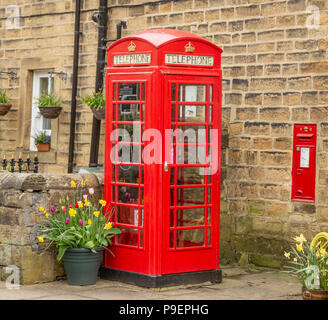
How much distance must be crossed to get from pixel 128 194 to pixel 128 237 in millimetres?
469

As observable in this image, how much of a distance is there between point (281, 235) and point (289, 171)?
2.50 feet

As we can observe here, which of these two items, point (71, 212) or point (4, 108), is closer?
point (71, 212)

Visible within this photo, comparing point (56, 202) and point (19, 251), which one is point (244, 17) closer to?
point (56, 202)

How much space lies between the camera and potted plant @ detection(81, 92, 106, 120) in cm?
1102

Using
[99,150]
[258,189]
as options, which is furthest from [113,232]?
[99,150]

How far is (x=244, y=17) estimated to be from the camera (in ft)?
32.0

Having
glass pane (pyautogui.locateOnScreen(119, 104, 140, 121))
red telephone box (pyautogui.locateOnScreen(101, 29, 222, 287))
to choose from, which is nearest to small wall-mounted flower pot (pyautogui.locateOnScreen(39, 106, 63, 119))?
red telephone box (pyautogui.locateOnScreen(101, 29, 222, 287))

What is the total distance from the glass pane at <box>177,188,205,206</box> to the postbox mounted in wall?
1314 mm

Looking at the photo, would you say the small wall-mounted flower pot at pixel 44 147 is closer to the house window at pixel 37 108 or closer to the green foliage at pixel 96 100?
the house window at pixel 37 108

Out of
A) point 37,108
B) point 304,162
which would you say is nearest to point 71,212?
point 304,162

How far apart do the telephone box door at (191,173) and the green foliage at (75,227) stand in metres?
0.68

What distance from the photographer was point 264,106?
950 cm

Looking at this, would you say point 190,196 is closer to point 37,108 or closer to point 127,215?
point 127,215

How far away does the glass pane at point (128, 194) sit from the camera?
8.32 metres
